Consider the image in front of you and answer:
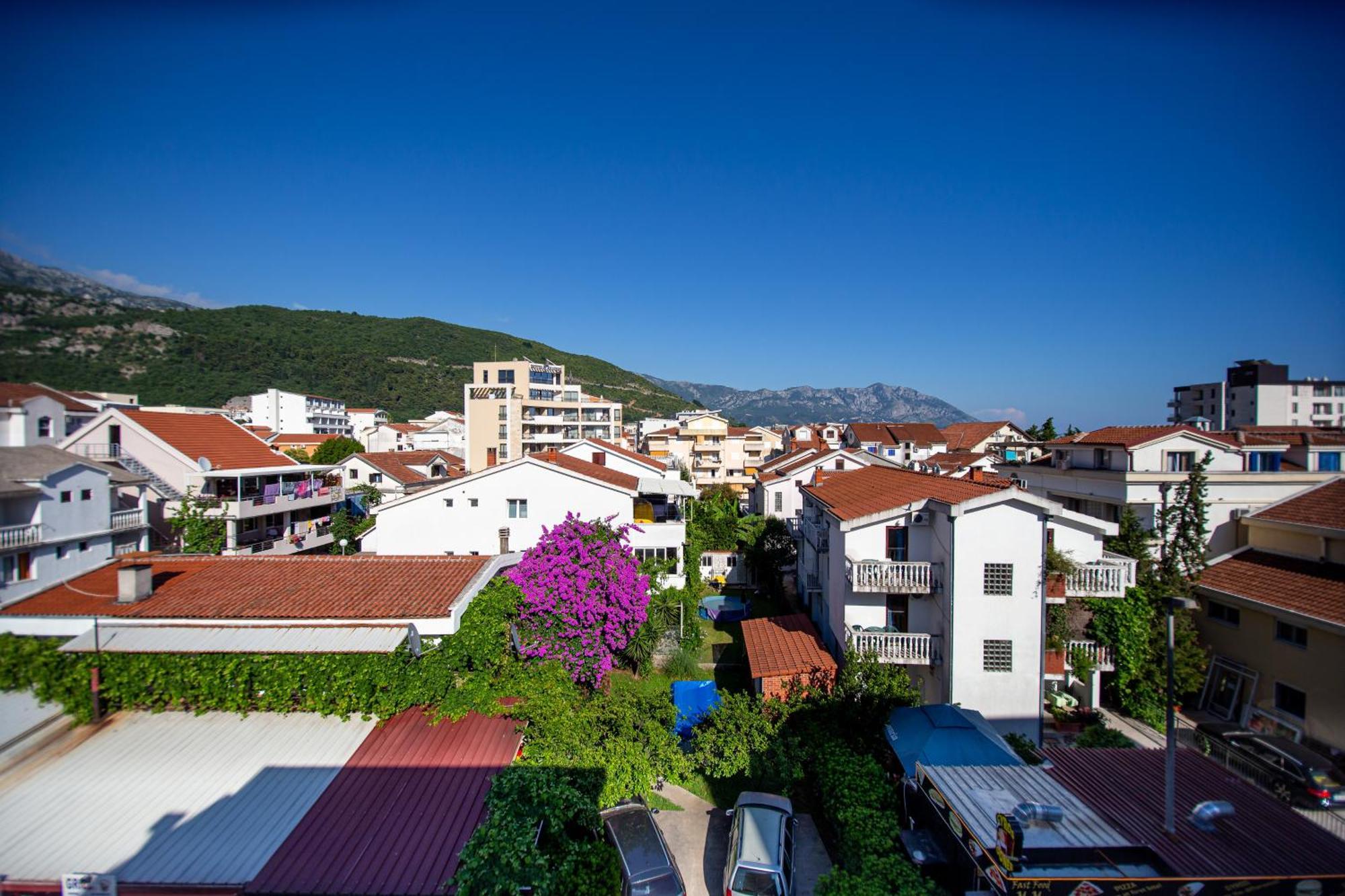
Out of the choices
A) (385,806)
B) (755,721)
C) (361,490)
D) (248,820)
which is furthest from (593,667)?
(361,490)

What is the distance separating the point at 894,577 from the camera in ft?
39.3

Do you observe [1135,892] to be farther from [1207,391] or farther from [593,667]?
[1207,391]

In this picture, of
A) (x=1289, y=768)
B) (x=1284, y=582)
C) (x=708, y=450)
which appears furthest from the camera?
(x=708, y=450)

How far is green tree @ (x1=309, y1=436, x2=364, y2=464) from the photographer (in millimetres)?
46562

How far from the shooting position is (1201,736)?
1106cm

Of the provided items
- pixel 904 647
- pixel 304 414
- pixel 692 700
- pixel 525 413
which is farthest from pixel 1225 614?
pixel 304 414

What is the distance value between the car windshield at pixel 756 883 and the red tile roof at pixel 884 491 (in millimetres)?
7051

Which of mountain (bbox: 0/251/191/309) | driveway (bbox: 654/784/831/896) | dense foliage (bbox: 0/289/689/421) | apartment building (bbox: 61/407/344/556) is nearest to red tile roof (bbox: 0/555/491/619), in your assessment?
apartment building (bbox: 61/407/344/556)

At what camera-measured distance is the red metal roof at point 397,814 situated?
6148 millimetres

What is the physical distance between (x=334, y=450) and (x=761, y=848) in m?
49.3

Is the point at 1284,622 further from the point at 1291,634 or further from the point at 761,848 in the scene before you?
the point at 761,848

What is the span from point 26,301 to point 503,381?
4989cm

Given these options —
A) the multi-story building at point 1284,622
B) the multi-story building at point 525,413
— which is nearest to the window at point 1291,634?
the multi-story building at point 1284,622

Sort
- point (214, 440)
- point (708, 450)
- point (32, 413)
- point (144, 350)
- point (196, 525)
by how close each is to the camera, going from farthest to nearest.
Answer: point (708, 450), point (214, 440), point (196, 525), point (144, 350), point (32, 413)
